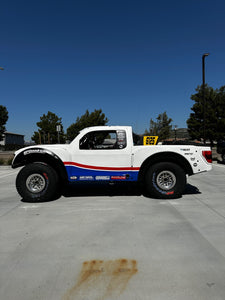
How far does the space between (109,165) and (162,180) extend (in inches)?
52.3

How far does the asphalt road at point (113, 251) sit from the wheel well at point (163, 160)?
83 centimetres

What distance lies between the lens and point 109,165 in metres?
4.79

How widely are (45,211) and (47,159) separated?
1.31 meters

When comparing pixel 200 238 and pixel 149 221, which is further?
pixel 149 221

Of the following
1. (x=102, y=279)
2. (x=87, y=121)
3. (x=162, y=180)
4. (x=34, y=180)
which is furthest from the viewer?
(x=87, y=121)

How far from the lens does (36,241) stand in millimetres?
2793

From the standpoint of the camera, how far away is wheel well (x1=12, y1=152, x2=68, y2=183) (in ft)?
15.4

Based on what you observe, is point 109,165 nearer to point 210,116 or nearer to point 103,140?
point 103,140

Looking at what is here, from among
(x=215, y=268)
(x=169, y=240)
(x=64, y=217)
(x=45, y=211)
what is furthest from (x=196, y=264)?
(x=45, y=211)

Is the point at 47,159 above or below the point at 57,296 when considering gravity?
above

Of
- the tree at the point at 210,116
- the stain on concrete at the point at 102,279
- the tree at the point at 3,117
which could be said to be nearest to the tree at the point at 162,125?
the tree at the point at 210,116

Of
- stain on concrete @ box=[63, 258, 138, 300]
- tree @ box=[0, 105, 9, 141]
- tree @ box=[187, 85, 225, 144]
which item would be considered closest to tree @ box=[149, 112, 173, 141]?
tree @ box=[187, 85, 225, 144]

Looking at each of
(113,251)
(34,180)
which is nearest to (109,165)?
(34,180)

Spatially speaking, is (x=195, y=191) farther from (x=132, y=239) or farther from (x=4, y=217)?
(x=4, y=217)
